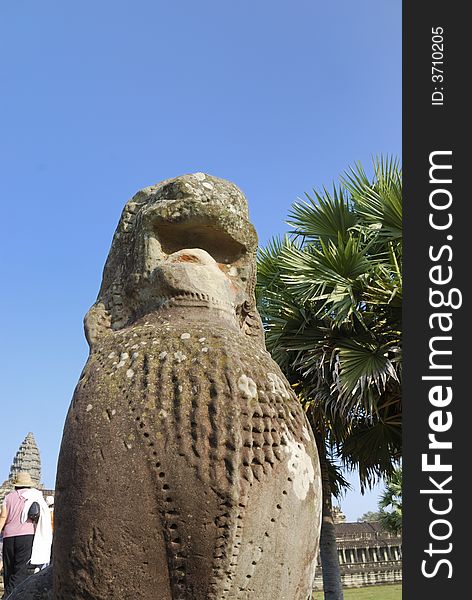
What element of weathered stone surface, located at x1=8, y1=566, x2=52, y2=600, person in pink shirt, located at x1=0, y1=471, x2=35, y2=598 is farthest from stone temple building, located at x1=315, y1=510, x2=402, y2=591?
weathered stone surface, located at x1=8, y1=566, x2=52, y2=600

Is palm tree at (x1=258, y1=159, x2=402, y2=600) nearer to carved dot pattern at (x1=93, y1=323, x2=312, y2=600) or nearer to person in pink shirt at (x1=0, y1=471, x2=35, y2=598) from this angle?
person in pink shirt at (x1=0, y1=471, x2=35, y2=598)

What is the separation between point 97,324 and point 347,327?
5.73 metres

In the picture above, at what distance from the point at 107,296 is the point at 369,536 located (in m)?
20.8

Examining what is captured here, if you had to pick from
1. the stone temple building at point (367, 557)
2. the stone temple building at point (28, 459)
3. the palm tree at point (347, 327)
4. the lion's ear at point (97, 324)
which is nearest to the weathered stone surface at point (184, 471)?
the lion's ear at point (97, 324)

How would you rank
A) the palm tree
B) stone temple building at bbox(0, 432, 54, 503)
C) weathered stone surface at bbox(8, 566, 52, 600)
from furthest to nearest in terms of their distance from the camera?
stone temple building at bbox(0, 432, 54, 503) → the palm tree → weathered stone surface at bbox(8, 566, 52, 600)

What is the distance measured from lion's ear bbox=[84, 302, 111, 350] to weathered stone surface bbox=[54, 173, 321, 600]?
0.25 meters

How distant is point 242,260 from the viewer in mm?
2797

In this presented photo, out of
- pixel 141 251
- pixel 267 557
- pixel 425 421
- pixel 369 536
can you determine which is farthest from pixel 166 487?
pixel 369 536

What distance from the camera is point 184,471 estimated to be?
1995 millimetres

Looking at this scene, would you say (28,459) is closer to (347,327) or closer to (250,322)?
(347,327)

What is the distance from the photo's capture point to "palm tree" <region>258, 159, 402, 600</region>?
303 inches

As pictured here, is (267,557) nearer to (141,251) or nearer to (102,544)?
(102,544)

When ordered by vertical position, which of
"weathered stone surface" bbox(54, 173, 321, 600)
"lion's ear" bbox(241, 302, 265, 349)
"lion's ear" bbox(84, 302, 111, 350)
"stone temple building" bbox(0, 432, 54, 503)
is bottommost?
"weathered stone surface" bbox(54, 173, 321, 600)

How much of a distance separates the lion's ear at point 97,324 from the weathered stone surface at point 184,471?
247mm
